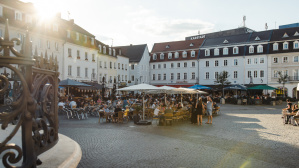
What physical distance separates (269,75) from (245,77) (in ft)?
15.6

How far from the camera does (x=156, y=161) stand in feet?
23.9

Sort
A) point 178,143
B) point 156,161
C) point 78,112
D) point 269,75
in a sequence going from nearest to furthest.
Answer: point 156,161, point 178,143, point 78,112, point 269,75

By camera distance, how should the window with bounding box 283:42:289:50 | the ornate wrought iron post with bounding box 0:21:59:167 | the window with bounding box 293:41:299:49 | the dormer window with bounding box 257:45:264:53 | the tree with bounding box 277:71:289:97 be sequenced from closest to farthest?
the ornate wrought iron post with bounding box 0:21:59:167
the tree with bounding box 277:71:289:97
the window with bounding box 293:41:299:49
the window with bounding box 283:42:289:50
the dormer window with bounding box 257:45:264:53

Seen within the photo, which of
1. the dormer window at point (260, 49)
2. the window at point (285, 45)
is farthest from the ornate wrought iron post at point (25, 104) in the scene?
the dormer window at point (260, 49)

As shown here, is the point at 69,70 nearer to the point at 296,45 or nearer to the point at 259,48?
the point at 259,48

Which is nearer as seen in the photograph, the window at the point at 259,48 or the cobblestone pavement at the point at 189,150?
the cobblestone pavement at the point at 189,150

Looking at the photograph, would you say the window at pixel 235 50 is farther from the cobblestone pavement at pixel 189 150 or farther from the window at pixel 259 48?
the cobblestone pavement at pixel 189 150

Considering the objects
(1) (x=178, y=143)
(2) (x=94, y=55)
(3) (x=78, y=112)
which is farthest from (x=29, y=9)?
(1) (x=178, y=143)

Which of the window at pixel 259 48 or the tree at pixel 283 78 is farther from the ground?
the window at pixel 259 48

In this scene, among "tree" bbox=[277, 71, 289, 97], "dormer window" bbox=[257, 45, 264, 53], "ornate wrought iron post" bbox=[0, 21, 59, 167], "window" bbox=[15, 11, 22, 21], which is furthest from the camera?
"dormer window" bbox=[257, 45, 264, 53]

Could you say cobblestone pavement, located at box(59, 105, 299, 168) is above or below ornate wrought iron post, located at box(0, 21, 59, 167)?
below

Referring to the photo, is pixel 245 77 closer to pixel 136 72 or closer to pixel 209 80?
pixel 209 80

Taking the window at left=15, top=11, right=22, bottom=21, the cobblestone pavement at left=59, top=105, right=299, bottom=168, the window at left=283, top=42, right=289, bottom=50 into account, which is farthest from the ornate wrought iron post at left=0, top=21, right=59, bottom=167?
the window at left=283, top=42, right=289, bottom=50

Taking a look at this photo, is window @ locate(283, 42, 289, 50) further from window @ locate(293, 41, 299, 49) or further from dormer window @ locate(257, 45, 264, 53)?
dormer window @ locate(257, 45, 264, 53)
